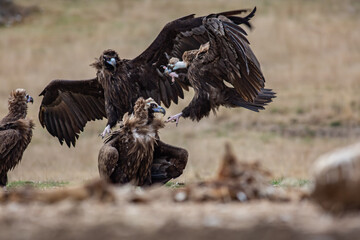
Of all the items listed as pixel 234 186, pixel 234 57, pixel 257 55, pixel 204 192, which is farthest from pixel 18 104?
pixel 257 55

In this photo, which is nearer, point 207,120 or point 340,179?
point 340,179

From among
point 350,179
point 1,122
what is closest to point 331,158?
point 350,179

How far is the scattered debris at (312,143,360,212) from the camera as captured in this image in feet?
16.1

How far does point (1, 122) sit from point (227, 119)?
14.9 metres

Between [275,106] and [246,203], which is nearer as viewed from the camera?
[246,203]

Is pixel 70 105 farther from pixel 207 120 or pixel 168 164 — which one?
pixel 207 120

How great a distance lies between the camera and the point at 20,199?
582 centimetres

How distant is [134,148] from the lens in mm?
9219

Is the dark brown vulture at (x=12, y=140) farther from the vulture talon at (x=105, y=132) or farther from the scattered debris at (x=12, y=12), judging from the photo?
the scattered debris at (x=12, y=12)

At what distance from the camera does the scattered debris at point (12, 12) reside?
3925cm

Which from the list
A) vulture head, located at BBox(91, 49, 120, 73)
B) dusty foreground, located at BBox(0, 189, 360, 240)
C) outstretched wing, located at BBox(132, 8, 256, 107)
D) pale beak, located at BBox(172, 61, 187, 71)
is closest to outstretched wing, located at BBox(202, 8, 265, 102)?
pale beak, located at BBox(172, 61, 187, 71)

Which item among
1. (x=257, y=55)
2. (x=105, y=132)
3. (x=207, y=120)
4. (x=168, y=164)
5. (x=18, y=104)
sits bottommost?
(x=168, y=164)

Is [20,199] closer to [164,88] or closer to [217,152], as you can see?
[164,88]

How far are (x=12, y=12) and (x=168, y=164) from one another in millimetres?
32648
